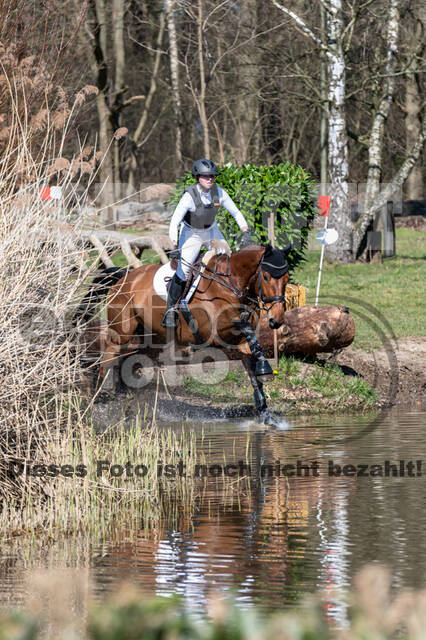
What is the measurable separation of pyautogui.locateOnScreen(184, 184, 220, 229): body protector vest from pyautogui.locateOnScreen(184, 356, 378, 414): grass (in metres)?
2.71

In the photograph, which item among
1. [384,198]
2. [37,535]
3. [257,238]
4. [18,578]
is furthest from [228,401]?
[384,198]

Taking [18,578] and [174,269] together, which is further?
[174,269]

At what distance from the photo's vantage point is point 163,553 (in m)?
6.91

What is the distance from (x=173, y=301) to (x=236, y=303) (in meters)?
0.89

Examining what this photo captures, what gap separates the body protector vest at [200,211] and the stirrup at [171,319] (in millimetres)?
1157

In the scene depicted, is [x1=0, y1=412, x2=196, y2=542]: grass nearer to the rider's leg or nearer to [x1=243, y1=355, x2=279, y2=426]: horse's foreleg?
[x1=243, y1=355, x2=279, y2=426]: horse's foreleg

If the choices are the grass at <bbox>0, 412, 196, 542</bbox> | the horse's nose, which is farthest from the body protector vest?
the grass at <bbox>0, 412, 196, 542</bbox>

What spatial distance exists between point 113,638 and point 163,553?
4.13 m

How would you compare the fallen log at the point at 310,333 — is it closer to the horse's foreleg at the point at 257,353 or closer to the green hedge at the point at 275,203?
the horse's foreleg at the point at 257,353

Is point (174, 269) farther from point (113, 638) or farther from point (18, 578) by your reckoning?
point (113, 638)

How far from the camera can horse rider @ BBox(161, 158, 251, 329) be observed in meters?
12.8

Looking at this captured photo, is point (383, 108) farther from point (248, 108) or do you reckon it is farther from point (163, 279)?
point (163, 279)

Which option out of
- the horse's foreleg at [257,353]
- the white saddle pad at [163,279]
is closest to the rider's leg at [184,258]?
the white saddle pad at [163,279]

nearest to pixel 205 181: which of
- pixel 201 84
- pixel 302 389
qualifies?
pixel 302 389
